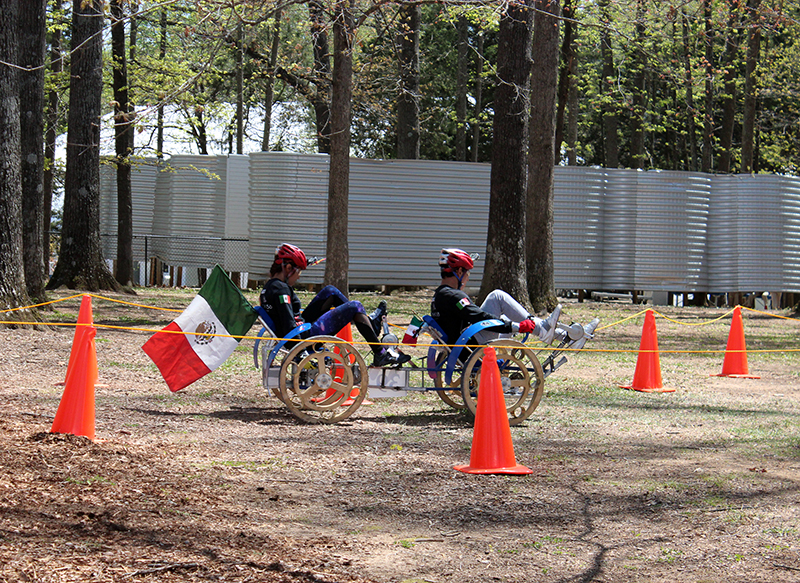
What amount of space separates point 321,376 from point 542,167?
11.8 meters

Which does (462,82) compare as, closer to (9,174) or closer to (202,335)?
(9,174)

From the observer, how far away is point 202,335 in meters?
8.10

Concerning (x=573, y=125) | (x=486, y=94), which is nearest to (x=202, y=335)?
(x=573, y=125)

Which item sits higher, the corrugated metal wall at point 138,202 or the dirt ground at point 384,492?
the corrugated metal wall at point 138,202

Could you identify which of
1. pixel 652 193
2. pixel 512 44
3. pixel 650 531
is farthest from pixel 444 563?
pixel 652 193

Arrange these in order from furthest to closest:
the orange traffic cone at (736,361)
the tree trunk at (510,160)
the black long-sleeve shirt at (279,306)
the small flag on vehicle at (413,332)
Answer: the tree trunk at (510,160)
the orange traffic cone at (736,361)
the small flag on vehicle at (413,332)
the black long-sleeve shirt at (279,306)

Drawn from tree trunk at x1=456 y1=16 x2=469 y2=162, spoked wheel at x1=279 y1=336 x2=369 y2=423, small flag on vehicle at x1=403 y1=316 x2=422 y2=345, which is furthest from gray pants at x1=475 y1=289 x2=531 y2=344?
tree trunk at x1=456 y1=16 x2=469 y2=162

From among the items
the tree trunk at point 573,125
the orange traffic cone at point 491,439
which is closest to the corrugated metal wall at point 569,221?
the tree trunk at point 573,125

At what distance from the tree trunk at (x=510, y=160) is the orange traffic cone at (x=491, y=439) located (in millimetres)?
10666

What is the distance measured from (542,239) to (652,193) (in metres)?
7.15

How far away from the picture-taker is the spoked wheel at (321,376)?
7789 millimetres

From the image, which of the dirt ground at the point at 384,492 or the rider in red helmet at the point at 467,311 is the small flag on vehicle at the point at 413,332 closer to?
the rider in red helmet at the point at 467,311

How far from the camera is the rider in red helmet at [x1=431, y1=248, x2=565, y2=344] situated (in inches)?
317

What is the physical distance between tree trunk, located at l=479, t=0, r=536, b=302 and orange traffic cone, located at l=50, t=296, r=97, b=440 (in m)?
11.3
